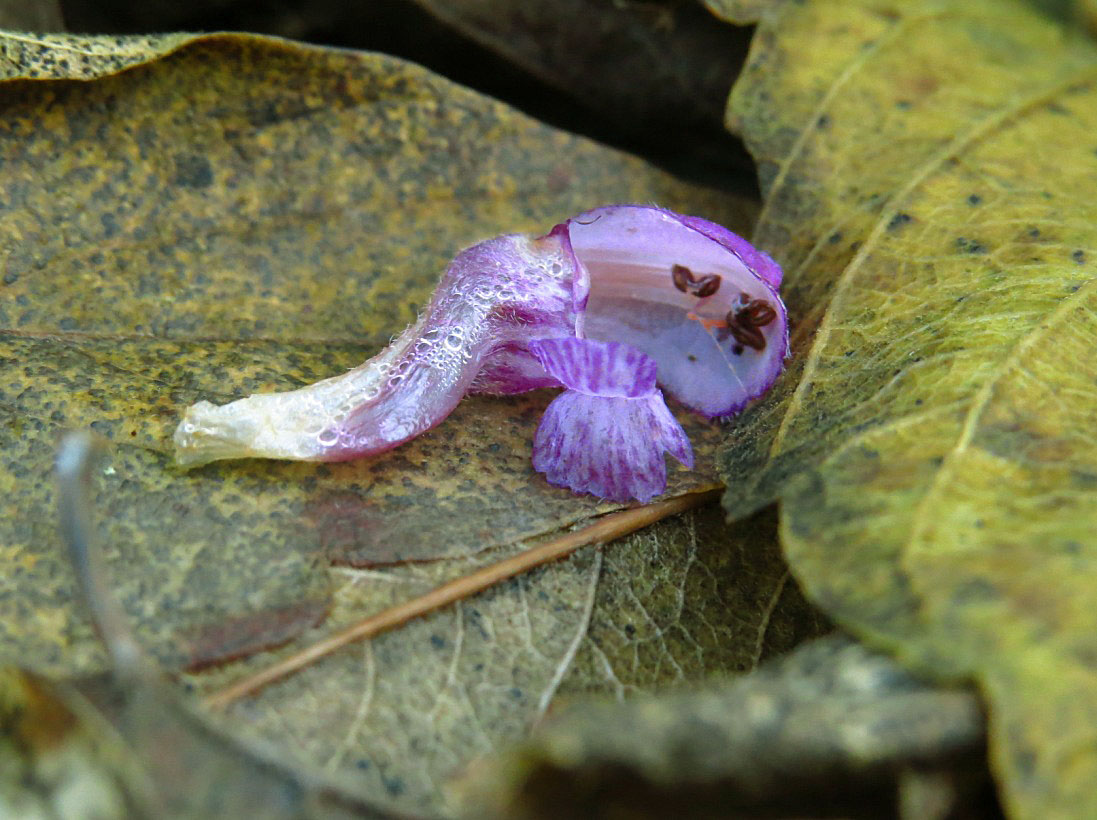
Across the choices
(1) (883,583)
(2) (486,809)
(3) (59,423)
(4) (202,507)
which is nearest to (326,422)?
(4) (202,507)

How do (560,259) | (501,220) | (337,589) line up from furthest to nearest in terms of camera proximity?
(501,220) < (560,259) < (337,589)

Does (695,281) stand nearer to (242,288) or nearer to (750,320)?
(750,320)

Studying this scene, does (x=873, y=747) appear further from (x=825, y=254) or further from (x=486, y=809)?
(x=825, y=254)

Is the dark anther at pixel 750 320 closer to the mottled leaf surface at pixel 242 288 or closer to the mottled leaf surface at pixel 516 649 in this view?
the mottled leaf surface at pixel 242 288

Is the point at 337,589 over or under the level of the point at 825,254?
under

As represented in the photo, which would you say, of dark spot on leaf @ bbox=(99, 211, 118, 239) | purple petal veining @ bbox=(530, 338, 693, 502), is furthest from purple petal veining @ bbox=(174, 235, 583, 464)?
dark spot on leaf @ bbox=(99, 211, 118, 239)

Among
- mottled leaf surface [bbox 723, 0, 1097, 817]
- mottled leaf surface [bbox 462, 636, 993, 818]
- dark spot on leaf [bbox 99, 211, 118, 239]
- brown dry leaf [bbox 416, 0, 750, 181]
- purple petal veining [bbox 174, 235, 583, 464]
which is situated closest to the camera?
mottled leaf surface [bbox 462, 636, 993, 818]

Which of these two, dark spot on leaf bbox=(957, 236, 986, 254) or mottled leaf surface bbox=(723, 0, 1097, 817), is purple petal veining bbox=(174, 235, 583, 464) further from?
dark spot on leaf bbox=(957, 236, 986, 254)
